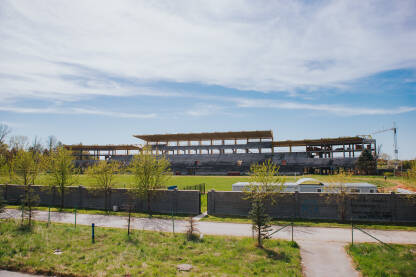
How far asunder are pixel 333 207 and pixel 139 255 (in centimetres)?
1671

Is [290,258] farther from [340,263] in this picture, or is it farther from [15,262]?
[15,262]

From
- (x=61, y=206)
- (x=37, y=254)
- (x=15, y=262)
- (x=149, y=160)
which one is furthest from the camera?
(x=61, y=206)

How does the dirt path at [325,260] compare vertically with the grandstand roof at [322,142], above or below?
below

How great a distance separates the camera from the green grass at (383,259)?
34.9ft

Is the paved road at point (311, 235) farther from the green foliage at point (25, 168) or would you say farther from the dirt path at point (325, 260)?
the green foliage at point (25, 168)

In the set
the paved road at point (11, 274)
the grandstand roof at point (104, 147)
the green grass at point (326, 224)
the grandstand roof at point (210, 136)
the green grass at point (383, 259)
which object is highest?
the grandstand roof at point (210, 136)

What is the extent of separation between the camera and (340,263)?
12.0 m

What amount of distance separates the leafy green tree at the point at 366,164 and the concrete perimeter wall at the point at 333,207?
177 feet

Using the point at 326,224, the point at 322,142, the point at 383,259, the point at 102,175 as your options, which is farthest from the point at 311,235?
the point at 322,142

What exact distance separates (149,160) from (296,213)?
48.0ft

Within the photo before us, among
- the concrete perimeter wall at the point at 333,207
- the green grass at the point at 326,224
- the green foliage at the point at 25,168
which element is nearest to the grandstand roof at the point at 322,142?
the concrete perimeter wall at the point at 333,207

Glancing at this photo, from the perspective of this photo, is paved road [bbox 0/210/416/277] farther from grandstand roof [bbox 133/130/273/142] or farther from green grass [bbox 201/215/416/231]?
grandstand roof [bbox 133/130/273/142]

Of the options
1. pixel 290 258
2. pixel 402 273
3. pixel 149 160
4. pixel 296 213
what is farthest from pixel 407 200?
pixel 149 160

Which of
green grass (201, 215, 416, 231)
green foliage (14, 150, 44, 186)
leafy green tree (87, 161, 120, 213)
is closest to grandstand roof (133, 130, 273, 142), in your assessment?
leafy green tree (87, 161, 120, 213)
